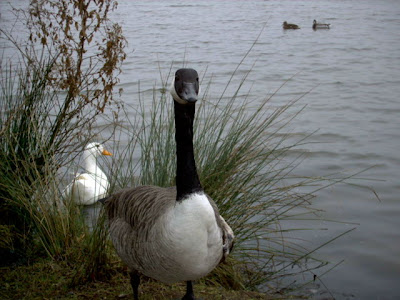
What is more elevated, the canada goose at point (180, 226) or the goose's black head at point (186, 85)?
the goose's black head at point (186, 85)

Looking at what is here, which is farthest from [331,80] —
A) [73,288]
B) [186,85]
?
[186,85]

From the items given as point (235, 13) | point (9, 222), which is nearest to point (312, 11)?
point (235, 13)

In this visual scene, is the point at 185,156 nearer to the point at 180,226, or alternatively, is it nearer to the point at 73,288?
the point at 180,226

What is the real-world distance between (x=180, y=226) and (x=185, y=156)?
62 cm

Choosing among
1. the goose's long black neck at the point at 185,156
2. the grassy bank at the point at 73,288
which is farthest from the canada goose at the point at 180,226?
the grassy bank at the point at 73,288

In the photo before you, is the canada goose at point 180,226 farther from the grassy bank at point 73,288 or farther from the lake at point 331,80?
the lake at point 331,80

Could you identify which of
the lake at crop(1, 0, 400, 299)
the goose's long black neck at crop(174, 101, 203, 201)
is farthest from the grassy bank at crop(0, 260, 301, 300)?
the lake at crop(1, 0, 400, 299)

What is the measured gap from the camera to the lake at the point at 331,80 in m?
6.11

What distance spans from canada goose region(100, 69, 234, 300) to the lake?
2226 mm

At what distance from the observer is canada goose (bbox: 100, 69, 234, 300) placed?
3236mm

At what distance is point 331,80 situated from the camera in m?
13.3

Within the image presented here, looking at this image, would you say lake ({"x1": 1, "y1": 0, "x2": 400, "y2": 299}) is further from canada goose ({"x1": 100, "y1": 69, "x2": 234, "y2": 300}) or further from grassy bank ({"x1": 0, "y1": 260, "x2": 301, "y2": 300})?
canada goose ({"x1": 100, "y1": 69, "x2": 234, "y2": 300})

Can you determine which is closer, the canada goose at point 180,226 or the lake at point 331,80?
the canada goose at point 180,226

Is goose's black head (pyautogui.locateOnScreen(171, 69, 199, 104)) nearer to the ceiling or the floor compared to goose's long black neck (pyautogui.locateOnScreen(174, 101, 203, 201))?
nearer to the ceiling
